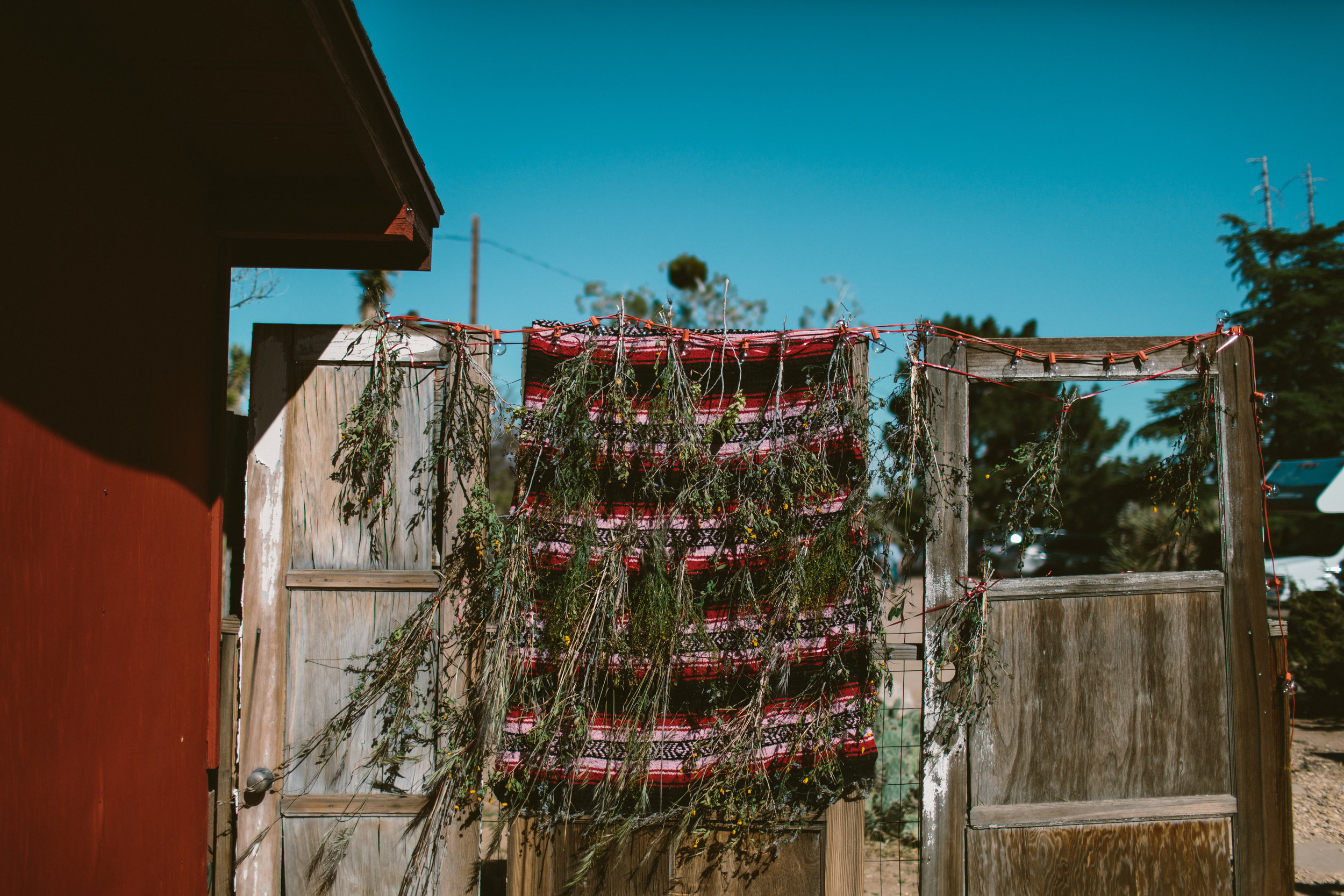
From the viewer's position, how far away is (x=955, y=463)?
9.77 feet

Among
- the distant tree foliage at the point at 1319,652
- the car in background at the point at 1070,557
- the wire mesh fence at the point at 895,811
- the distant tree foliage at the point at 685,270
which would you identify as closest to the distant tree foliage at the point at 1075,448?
the car in background at the point at 1070,557

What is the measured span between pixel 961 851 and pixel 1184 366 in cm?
210

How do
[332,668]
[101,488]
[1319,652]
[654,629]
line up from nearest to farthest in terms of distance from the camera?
1. [101,488]
2. [654,629]
3. [332,668]
4. [1319,652]

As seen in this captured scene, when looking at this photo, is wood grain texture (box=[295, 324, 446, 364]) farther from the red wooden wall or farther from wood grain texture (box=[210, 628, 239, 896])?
wood grain texture (box=[210, 628, 239, 896])

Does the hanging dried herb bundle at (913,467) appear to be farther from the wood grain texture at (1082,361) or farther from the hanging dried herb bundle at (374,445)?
the hanging dried herb bundle at (374,445)

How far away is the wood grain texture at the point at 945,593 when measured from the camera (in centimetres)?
297

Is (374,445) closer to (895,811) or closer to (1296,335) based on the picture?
(895,811)

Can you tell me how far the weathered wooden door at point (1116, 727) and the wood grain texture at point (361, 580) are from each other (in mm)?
1928

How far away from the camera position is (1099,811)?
9.94ft

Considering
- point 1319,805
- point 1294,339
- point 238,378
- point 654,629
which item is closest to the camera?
A: point 654,629

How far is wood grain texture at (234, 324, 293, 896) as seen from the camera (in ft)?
9.55

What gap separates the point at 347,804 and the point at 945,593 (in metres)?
2.39

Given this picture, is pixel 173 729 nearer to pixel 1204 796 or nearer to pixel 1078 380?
pixel 1078 380

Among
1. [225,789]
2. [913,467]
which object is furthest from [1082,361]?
[225,789]
